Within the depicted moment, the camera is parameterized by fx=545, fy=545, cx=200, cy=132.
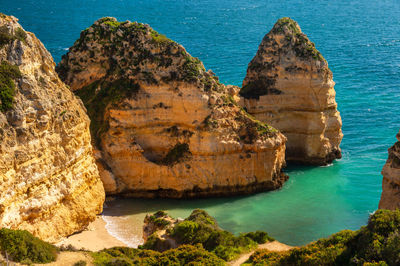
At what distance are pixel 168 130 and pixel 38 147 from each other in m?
14.6

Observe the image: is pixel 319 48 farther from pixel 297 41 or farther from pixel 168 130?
pixel 168 130

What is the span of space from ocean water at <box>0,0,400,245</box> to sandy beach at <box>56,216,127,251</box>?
784 mm

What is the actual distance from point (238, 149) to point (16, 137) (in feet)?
59.0

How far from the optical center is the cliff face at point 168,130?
122 ft

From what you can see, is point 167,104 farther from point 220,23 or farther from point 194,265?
point 220,23

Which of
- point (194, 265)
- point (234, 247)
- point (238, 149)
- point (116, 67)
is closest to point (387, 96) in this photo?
point (238, 149)

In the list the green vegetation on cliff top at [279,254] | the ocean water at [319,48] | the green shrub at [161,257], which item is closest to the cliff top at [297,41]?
the ocean water at [319,48]

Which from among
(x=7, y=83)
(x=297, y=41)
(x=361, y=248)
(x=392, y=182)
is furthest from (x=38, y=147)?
(x=297, y=41)

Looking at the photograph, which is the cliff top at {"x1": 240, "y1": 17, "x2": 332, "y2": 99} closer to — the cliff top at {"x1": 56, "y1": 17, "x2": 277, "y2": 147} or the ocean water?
the cliff top at {"x1": 56, "y1": 17, "x2": 277, "y2": 147}

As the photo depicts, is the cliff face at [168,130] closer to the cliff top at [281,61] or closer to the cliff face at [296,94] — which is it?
the cliff face at [296,94]

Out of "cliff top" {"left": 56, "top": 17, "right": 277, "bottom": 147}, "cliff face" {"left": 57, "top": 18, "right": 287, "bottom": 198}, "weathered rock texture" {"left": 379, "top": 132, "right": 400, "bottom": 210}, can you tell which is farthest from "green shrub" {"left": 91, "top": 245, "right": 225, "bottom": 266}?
"cliff top" {"left": 56, "top": 17, "right": 277, "bottom": 147}

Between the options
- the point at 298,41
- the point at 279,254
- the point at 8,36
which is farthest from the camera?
the point at 298,41

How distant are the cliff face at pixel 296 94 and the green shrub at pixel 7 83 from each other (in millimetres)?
23118

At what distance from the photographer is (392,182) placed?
89.7ft
